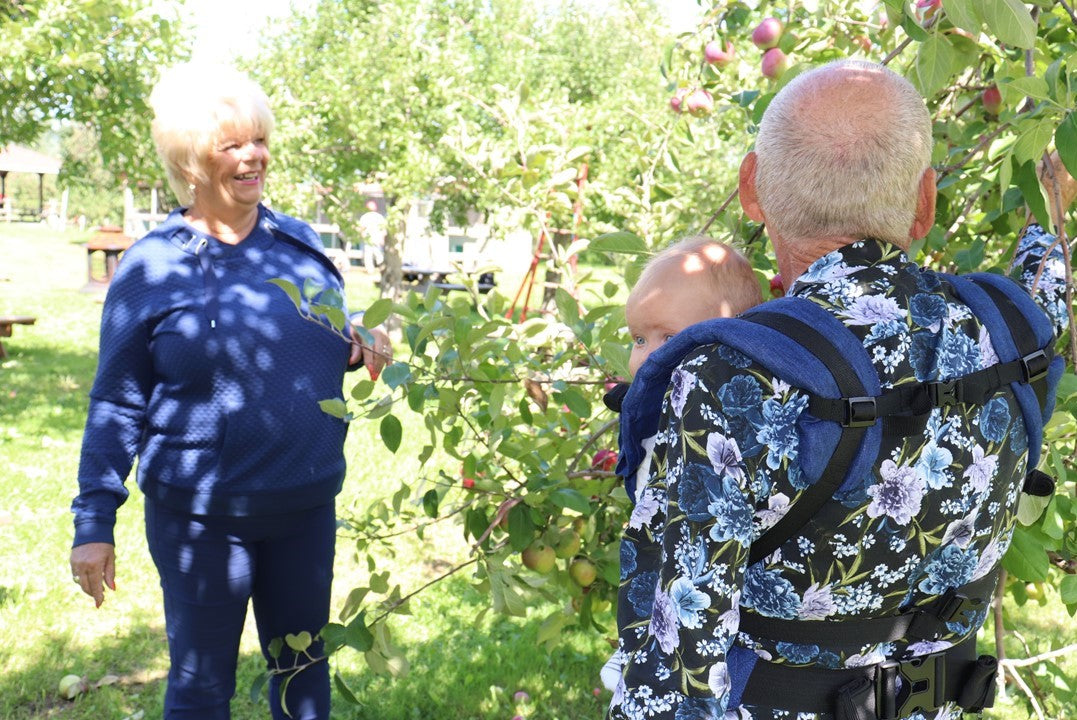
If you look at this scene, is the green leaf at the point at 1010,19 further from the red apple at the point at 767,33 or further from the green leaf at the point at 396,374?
the red apple at the point at 767,33

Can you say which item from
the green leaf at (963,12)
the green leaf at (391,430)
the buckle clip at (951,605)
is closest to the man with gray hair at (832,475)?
the buckle clip at (951,605)

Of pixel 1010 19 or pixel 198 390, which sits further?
pixel 198 390

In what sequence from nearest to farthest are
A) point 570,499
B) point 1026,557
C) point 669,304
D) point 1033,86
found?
point 1033,86
point 669,304
point 1026,557
point 570,499

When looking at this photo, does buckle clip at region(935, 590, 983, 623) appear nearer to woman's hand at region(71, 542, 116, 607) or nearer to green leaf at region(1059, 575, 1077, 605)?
green leaf at region(1059, 575, 1077, 605)

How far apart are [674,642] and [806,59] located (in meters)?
1.92

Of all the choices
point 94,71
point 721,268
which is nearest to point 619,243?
point 721,268

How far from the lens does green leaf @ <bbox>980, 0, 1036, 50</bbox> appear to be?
1.32 m

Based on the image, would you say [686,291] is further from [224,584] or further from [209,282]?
[224,584]

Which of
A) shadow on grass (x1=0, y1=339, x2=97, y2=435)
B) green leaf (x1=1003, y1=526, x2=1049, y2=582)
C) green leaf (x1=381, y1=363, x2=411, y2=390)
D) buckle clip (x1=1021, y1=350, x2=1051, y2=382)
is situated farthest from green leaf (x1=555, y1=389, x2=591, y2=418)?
shadow on grass (x1=0, y1=339, x2=97, y2=435)

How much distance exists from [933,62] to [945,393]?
2.26 ft

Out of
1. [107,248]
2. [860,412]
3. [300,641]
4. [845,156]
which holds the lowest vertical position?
[107,248]

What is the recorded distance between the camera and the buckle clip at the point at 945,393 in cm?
113

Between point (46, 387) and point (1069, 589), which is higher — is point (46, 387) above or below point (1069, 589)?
below

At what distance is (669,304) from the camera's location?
153 centimetres
